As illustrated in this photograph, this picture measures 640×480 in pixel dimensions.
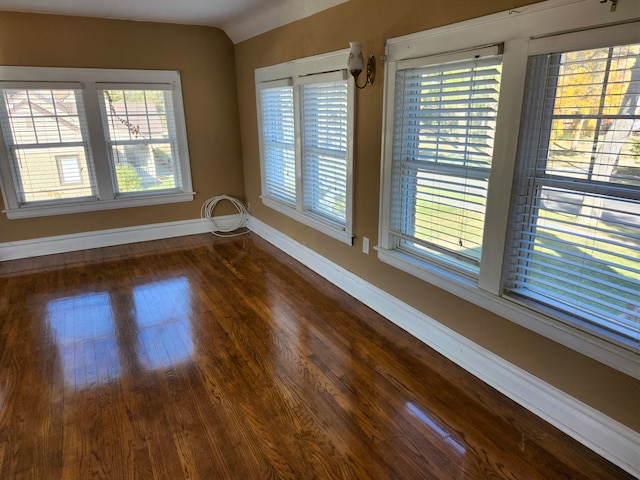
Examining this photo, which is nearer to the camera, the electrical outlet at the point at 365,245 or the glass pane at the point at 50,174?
the electrical outlet at the point at 365,245

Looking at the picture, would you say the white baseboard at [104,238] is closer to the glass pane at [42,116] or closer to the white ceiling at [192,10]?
the glass pane at [42,116]

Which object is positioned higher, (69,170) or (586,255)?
(69,170)

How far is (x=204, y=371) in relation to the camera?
8.13 feet

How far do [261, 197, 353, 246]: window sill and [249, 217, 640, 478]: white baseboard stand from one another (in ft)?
1.03

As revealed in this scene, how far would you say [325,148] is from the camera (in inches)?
141

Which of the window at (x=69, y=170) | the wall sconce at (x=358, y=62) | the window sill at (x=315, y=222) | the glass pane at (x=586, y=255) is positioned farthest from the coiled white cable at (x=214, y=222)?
the glass pane at (x=586, y=255)

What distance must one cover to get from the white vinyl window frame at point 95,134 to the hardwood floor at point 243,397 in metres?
1.25

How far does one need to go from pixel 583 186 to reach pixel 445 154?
0.82 m

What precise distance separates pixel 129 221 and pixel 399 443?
4.20 meters

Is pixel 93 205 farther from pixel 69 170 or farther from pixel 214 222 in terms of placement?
pixel 214 222

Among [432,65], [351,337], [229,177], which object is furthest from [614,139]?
[229,177]

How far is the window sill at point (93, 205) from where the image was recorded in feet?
14.5

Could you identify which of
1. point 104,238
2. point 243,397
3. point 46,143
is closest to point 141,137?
point 46,143

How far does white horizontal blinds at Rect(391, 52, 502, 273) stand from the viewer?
2.18m
